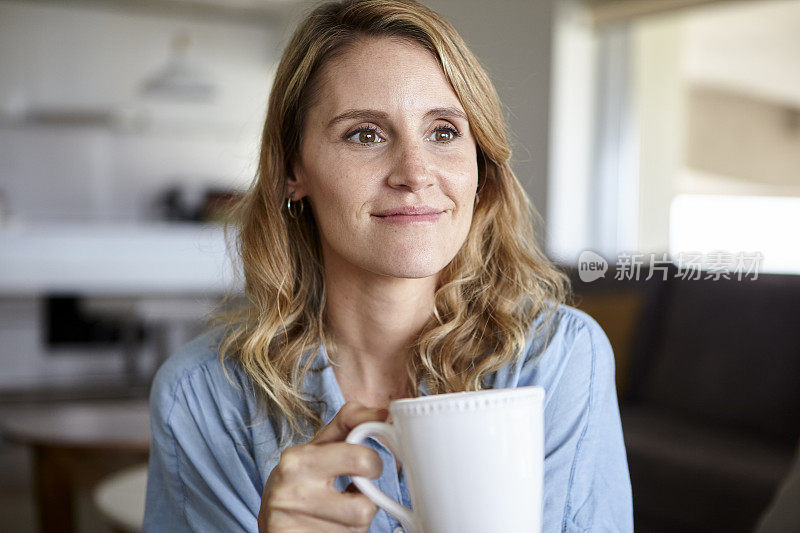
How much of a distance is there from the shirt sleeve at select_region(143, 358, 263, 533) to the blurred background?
0.70m

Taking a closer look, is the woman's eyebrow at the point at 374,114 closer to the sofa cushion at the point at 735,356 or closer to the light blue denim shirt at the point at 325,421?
the light blue denim shirt at the point at 325,421

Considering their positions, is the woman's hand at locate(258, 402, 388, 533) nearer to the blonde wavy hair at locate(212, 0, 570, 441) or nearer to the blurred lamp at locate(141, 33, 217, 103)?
the blonde wavy hair at locate(212, 0, 570, 441)

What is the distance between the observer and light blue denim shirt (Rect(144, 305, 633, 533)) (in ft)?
2.85

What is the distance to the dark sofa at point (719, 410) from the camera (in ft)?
7.02

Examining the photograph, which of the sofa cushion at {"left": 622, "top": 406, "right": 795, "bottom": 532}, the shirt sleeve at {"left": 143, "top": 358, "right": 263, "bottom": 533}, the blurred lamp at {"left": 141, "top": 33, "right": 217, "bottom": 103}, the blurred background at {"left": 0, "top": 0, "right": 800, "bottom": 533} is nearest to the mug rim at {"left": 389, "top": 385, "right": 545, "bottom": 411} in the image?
the shirt sleeve at {"left": 143, "top": 358, "right": 263, "bottom": 533}

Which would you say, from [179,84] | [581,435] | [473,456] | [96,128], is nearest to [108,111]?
[96,128]

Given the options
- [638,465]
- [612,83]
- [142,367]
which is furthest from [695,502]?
[142,367]

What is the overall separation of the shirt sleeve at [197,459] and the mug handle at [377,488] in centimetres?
37

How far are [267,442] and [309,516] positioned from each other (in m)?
0.32

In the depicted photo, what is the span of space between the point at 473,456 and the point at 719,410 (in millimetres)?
2072

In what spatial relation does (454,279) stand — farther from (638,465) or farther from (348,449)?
(638,465)

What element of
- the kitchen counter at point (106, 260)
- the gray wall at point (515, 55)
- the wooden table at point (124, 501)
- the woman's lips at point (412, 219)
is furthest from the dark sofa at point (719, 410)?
the kitchen counter at point (106, 260)

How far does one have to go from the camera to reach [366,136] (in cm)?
89

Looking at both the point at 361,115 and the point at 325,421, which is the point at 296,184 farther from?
the point at 325,421
